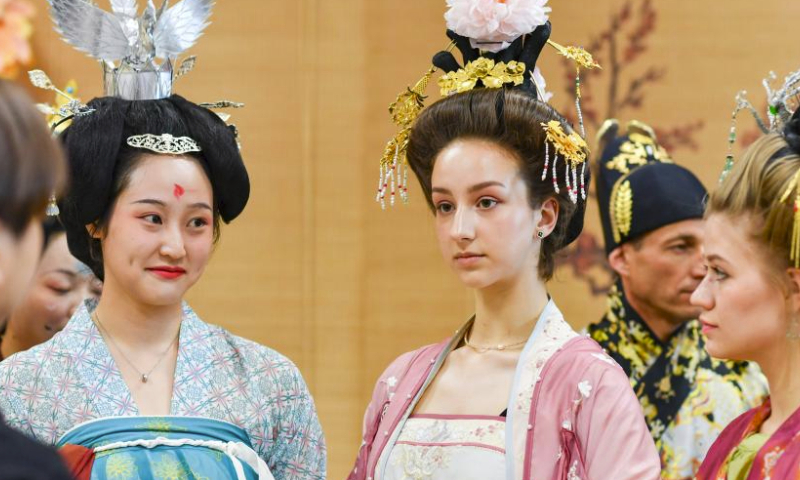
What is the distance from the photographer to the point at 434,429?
2742mm

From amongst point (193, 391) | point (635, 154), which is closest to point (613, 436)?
point (193, 391)

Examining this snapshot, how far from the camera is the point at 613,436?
2.52 metres

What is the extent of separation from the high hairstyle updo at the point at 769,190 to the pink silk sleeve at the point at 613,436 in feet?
1.26

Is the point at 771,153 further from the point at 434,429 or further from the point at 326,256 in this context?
the point at 326,256

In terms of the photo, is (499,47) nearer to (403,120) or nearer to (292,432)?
(403,120)

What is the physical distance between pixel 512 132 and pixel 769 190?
533mm

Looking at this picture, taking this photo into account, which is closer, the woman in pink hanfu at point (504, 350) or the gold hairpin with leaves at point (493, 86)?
the woman in pink hanfu at point (504, 350)

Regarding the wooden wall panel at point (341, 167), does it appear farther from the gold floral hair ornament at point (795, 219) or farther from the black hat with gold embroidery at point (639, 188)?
the gold floral hair ornament at point (795, 219)

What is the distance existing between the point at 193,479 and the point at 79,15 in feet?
3.43

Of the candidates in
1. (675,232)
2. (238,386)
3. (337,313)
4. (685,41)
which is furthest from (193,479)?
(685,41)

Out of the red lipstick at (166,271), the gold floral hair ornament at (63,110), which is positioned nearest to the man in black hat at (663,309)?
the red lipstick at (166,271)

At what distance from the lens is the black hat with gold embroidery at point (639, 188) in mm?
3850

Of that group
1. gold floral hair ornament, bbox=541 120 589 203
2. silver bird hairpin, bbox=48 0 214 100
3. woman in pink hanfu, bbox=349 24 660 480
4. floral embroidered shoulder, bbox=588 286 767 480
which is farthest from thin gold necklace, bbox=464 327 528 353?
floral embroidered shoulder, bbox=588 286 767 480

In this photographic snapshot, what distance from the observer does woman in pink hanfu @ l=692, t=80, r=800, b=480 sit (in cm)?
247
